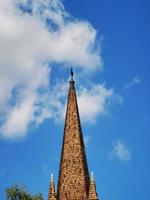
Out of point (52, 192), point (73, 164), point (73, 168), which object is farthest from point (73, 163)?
point (52, 192)

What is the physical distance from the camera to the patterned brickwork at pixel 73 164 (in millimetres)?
33438

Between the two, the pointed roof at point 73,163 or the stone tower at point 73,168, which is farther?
the pointed roof at point 73,163

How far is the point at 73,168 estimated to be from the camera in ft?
114

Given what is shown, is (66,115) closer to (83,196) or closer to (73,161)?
(73,161)

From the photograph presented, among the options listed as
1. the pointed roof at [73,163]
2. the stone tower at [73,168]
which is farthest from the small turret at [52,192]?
the pointed roof at [73,163]

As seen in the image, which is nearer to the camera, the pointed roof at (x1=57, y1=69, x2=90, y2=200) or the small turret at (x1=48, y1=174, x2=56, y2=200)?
the small turret at (x1=48, y1=174, x2=56, y2=200)

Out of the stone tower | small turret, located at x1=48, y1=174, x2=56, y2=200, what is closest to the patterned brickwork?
the stone tower

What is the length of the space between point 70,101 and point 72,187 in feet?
25.5

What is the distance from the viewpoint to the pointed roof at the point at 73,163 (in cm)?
3347

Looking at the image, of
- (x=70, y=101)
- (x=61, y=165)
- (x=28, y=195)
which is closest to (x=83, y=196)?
(x=61, y=165)

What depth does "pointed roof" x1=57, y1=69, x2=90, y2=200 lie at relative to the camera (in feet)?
110

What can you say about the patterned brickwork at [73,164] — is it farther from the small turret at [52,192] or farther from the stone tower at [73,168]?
the small turret at [52,192]

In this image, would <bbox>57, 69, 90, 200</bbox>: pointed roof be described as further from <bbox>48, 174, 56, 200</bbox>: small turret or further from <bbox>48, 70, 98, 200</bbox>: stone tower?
<bbox>48, 174, 56, 200</bbox>: small turret

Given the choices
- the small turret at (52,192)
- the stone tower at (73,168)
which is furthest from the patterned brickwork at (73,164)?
the small turret at (52,192)
